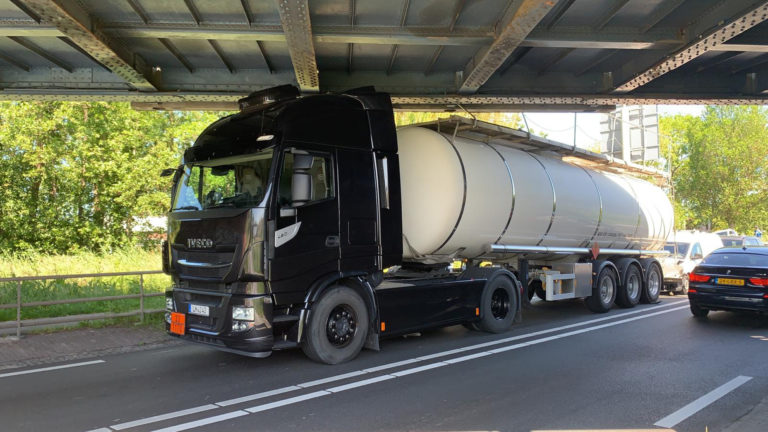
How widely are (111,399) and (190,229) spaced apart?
2177mm

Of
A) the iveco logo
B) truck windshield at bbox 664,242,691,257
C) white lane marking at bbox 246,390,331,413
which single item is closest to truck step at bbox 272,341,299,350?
white lane marking at bbox 246,390,331,413

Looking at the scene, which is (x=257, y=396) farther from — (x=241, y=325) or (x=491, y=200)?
(x=491, y=200)

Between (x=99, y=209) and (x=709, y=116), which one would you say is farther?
(x=709, y=116)

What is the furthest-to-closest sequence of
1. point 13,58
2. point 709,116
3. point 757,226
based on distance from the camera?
point 709,116, point 757,226, point 13,58

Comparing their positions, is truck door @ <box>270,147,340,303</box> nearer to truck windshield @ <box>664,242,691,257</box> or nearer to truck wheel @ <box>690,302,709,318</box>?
truck wheel @ <box>690,302,709,318</box>

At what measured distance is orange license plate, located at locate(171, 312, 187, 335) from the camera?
6.86 meters

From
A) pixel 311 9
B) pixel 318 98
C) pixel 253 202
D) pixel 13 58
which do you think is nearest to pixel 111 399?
pixel 253 202

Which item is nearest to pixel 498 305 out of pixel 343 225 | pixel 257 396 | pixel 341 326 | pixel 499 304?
pixel 499 304

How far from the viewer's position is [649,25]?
736 cm

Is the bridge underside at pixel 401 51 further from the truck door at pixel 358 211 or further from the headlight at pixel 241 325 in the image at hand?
the headlight at pixel 241 325

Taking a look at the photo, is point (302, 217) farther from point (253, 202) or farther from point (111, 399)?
point (111, 399)

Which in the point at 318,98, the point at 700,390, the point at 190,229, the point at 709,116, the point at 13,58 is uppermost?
the point at 709,116

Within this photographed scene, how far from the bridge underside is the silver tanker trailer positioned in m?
0.91

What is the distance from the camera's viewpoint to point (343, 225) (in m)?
7.20
